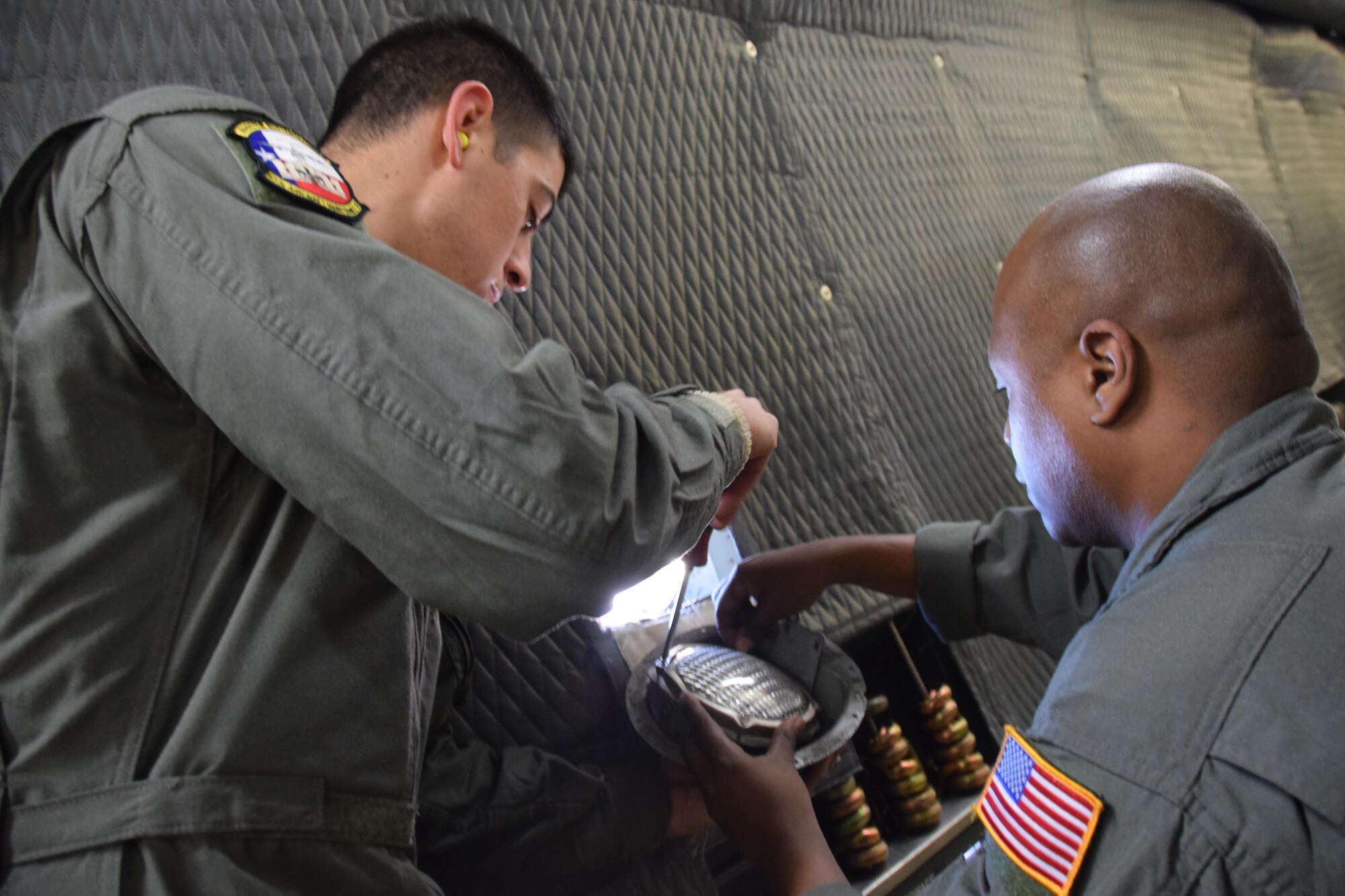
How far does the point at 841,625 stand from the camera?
4.79ft

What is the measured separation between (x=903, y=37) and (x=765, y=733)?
189 centimetres

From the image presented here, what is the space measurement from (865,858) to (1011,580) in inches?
17.9

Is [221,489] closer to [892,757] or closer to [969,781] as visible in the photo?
[892,757]

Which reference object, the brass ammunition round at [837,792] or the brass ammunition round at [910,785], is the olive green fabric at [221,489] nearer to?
the brass ammunition round at [837,792]

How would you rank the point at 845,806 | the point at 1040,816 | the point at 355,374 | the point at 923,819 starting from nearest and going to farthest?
the point at 355,374 → the point at 1040,816 → the point at 845,806 → the point at 923,819

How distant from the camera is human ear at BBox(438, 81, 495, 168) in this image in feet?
2.98

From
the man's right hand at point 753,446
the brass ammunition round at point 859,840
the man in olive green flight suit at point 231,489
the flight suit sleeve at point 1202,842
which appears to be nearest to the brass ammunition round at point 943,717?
the brass ammunition round at point 859,840

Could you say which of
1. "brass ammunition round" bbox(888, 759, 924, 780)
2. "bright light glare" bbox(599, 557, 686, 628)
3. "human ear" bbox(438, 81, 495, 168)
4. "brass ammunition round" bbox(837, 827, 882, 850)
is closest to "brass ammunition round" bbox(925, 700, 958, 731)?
"brass ammunition round" bbox(888, 759, 924, 780)

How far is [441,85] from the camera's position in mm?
979

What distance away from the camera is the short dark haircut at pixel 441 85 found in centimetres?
97

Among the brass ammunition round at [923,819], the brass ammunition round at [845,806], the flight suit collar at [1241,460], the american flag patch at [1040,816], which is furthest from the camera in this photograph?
the brass ammunition round at [923,819]

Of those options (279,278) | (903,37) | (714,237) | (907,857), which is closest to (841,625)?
(907,857)

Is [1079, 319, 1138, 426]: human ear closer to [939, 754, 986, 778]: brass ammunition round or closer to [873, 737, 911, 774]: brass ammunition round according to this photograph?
[873, 737, 911, 774]: brass ammunition round

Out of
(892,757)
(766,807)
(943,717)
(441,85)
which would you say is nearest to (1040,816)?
(766,807)
